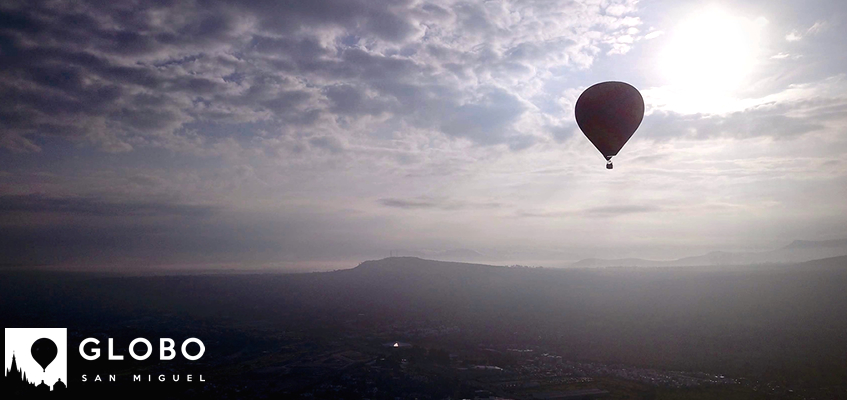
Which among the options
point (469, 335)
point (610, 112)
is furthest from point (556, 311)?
point (610, 112)

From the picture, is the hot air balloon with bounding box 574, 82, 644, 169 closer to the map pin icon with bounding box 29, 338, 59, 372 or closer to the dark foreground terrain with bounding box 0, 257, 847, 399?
the dark foreground terrain with bounding box 0, 257, 847, 399

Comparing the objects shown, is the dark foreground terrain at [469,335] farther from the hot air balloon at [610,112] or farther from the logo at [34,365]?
the hot air balloon at [610,112]

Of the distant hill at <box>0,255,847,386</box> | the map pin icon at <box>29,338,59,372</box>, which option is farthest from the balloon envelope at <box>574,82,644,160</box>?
the map pin icon at <box>29,338,59,372</box>

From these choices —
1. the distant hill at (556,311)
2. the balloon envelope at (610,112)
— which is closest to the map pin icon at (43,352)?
the distant hill at (556,311)

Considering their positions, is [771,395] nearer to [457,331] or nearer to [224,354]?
[457,331]

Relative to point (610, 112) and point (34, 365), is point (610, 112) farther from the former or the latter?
point (34, 365)
